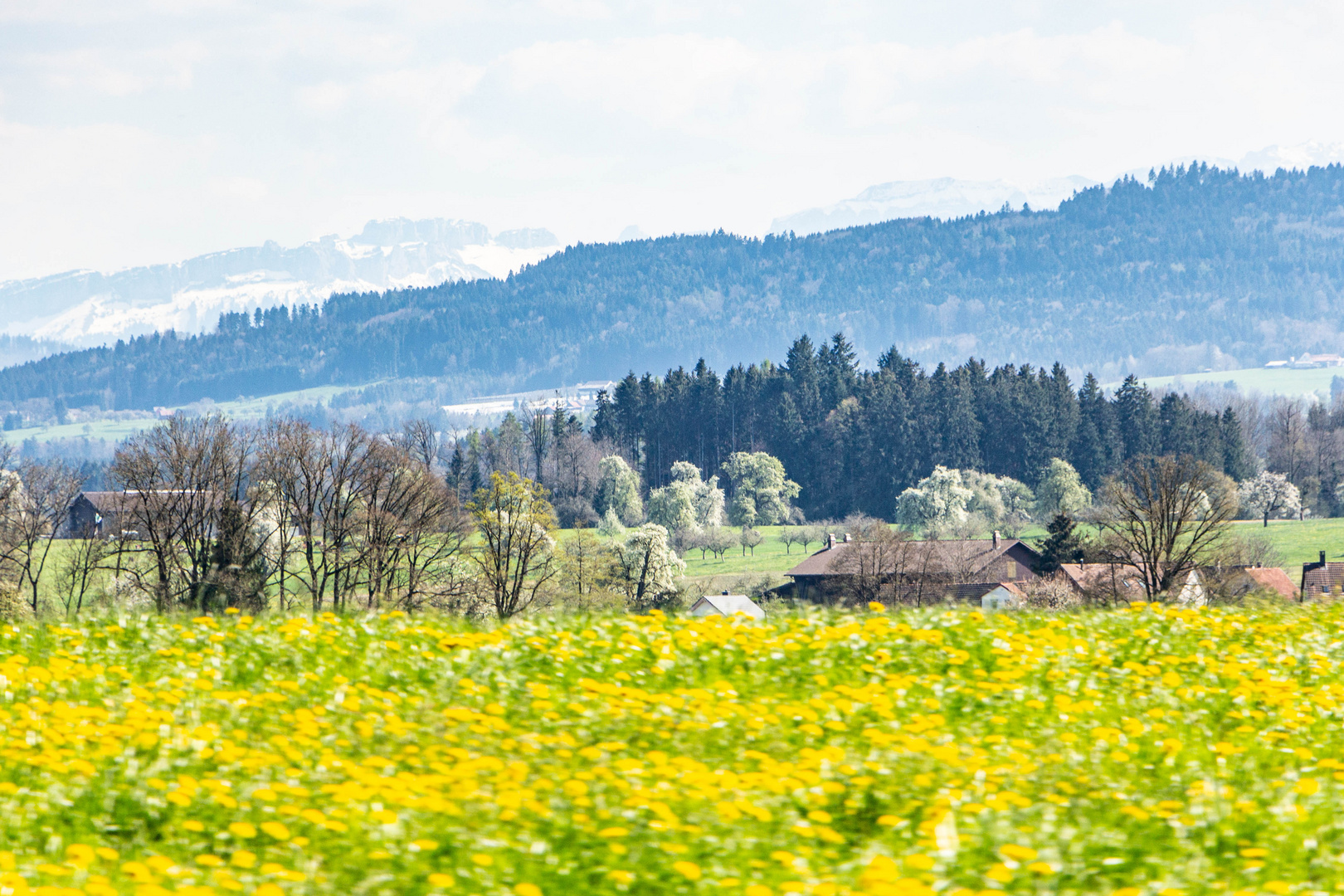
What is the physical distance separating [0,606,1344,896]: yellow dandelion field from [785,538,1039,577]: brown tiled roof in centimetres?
7262

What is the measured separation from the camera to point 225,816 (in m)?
7.45

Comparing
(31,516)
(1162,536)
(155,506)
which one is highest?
(155,506)

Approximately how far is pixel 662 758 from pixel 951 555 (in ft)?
287

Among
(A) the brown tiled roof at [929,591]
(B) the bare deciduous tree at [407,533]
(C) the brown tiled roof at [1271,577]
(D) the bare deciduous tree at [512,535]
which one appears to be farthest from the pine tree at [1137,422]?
(B) the bare deciduous tree at [407,533]

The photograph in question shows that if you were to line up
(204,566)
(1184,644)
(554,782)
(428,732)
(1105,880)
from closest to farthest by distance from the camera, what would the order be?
(1105,880)
(554,782)
(428,732)
(1184,644)
(204,566)

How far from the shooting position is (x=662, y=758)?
823cm

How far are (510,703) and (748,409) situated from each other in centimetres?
17467

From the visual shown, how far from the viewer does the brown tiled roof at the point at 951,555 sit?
8781 centimetres

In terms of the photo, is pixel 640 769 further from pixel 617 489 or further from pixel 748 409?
pixel 748 409

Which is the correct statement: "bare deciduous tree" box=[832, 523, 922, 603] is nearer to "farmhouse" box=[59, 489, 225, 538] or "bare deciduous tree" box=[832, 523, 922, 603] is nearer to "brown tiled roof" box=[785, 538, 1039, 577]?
"brown tiled roof" box=[785, 538, 1039, 577]

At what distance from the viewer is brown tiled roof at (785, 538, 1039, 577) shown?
8781 cm

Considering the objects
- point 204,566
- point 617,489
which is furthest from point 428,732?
point 617,489

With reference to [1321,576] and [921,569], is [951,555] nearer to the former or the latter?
[921,569]

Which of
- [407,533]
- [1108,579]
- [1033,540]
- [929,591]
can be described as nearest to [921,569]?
[929,591]
